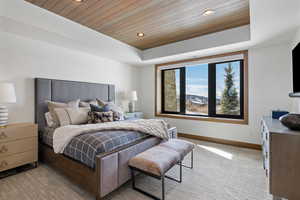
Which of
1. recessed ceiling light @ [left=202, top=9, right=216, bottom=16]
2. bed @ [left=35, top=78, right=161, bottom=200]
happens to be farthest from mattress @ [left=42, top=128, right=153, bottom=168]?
recessed ceiling light @ [left=202, top=9, right=216, bottom=16]

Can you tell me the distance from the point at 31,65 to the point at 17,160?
167cm

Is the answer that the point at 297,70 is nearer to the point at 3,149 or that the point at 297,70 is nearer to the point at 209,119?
the point at 209,119

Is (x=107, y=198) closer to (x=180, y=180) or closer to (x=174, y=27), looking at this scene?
(x=180, y=180)

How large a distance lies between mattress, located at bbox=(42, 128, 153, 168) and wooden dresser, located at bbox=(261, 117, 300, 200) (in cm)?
162

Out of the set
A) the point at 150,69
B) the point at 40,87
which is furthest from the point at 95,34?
the point at 150,69

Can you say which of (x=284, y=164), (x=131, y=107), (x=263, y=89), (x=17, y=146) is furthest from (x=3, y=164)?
(x=263, y=89)

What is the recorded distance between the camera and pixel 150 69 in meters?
4.84

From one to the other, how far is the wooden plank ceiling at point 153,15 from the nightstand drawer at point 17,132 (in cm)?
184

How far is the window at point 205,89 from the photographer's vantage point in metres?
3.57

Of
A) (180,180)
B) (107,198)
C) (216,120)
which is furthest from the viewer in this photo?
(216,120)

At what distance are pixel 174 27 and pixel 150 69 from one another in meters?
2.08

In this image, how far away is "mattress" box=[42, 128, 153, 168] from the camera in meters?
1.62

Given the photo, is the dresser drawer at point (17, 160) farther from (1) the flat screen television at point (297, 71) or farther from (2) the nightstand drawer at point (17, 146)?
(1) the flat screen television at point (297, 71)

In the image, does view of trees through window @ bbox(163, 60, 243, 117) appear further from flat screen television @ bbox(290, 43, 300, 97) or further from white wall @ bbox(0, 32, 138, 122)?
white wall @ bbox(0, 32, 138, 122)
